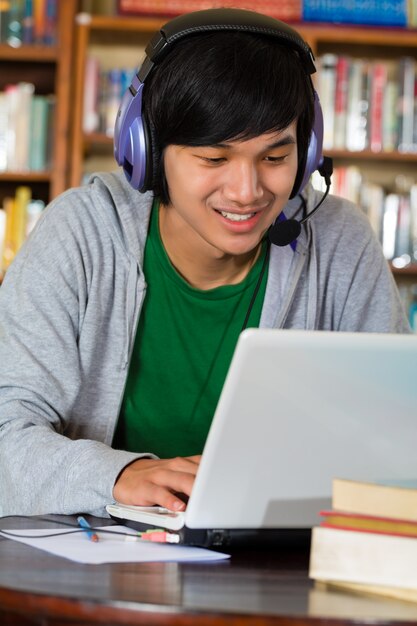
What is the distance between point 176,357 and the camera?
1512 millimetres

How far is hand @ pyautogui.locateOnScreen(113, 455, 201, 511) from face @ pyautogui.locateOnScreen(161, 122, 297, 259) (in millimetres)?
400

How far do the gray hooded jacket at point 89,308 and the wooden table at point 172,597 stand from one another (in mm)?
342

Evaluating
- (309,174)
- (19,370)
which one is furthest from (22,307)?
(309,174)

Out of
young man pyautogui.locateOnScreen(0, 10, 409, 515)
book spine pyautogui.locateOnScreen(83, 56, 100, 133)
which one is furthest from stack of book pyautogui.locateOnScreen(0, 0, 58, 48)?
young man pyautogui.locateOnScreen(0, 10, 409, 515)

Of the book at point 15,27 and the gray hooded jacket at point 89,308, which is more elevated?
the book at point 15,27

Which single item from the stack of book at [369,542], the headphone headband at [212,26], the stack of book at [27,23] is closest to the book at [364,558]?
the stack of book at [369,542]

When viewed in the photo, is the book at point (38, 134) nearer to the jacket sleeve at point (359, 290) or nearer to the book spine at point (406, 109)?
the book spine at point (406, 109)

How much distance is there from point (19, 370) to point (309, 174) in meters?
0.50

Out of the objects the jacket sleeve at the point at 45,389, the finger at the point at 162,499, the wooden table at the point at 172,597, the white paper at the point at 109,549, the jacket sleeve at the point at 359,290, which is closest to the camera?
the wooden table at the point at 172,597

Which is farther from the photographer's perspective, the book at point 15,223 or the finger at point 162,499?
the book at point 15,223

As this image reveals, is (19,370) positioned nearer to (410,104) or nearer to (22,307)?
(22,307)

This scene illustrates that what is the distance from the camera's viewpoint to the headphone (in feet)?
4.30

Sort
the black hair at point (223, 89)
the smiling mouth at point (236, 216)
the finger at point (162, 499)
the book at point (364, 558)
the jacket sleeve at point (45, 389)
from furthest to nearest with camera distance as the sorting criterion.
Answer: the smiling mouth at point (236, 216) < the black hair at point (223, 89) < the jacket sleeve at point (45, 389) < the finger at point (162, 499) < the book at point (364, 558)

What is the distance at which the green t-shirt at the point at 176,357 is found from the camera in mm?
1481
